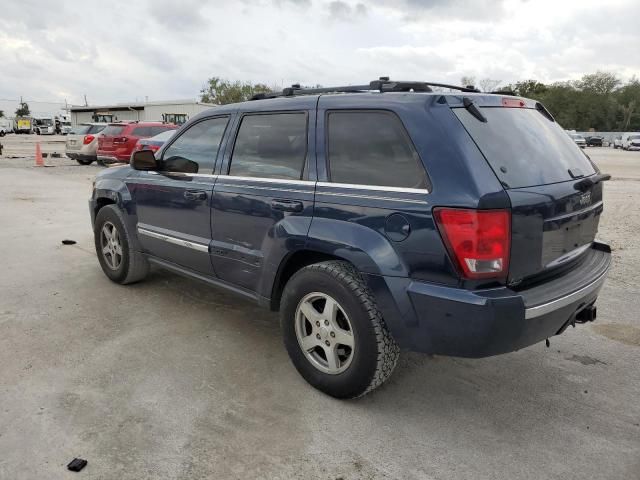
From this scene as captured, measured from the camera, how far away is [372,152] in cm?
279

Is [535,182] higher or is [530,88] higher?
[530,88]

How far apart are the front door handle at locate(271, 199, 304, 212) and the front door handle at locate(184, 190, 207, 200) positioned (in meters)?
0.78

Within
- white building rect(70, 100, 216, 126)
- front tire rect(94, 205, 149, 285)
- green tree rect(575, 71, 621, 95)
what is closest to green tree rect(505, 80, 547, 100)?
green tree rect(575, 71, 621, 95)

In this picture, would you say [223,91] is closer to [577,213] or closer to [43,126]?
[43,126]

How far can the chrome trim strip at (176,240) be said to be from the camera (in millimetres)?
3795

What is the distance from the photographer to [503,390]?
124 inches

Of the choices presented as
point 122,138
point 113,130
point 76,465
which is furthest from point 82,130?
point 76,465

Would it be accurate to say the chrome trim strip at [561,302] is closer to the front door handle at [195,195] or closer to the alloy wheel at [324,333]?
the alloy wheel at [324,333]

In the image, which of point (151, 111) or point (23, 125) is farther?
point (23, 125)

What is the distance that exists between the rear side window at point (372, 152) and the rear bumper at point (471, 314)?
21.5 inches

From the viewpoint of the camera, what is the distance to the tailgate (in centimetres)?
249

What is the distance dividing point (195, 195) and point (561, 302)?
2583 millimetres

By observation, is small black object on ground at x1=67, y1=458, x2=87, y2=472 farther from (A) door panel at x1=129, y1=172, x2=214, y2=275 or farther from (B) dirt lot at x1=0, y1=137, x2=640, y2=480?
(A) door panel at x1=129, y1=172, x2=214, y2=275

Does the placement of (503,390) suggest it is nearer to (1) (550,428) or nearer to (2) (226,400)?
(1) (550,428)
